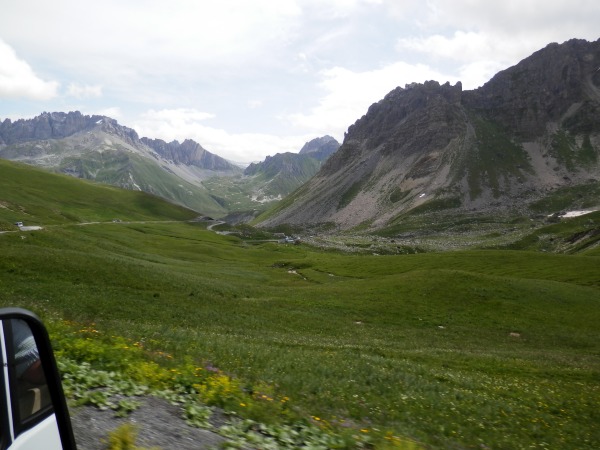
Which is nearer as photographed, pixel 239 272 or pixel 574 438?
pixel 574 438

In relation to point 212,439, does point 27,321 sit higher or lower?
higher

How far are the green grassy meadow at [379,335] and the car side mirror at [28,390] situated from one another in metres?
6.92

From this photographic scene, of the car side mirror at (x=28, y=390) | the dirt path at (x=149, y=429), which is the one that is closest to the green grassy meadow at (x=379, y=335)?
the dirt path at (x=149, y=429)

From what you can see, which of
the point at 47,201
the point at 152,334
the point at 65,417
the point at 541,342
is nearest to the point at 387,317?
the point at 541,342

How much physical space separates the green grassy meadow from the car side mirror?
272 inches

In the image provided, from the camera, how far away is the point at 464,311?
5447 cm

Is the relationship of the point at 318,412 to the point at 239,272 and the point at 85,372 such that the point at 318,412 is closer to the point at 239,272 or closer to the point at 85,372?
the point at 85,372

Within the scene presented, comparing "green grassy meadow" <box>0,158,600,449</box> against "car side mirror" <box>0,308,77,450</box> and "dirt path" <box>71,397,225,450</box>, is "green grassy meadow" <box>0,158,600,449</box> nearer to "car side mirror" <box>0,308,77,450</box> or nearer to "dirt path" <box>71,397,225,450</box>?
"dirt path" <box>71,397,225,450</box>

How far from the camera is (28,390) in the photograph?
4535 millimetres

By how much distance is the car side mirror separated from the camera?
4.20 metres

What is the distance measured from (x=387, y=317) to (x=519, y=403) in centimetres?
2941

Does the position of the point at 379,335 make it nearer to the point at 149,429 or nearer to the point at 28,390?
the point at 149,429

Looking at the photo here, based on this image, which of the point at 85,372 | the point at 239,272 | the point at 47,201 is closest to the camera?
the point at 85,372

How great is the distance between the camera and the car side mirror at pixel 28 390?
4.20m
